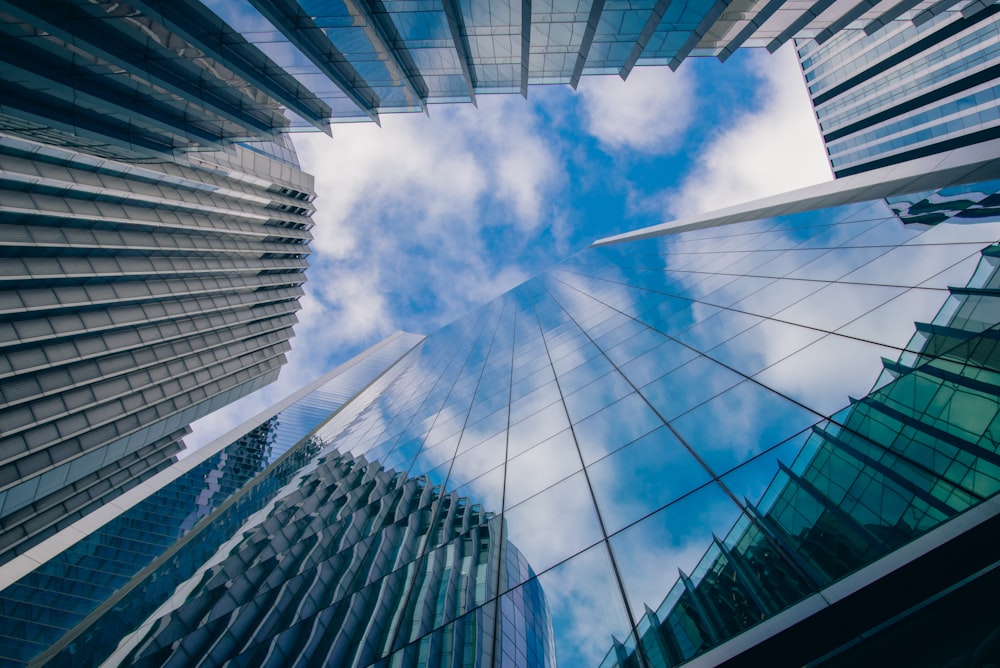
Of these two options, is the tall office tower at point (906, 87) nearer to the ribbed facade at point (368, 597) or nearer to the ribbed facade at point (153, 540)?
the ribbed facade at point (368, 597)

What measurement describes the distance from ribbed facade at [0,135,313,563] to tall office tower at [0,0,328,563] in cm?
18

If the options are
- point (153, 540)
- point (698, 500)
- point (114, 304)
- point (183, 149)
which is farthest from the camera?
point (114, 304)

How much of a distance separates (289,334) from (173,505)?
158 feet

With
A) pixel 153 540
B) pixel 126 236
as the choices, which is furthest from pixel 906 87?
pixel 153 540

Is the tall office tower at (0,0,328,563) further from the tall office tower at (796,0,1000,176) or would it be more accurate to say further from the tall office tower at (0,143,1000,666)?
the tall office tower at (796,0,1000,176)

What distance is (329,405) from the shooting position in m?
58.3

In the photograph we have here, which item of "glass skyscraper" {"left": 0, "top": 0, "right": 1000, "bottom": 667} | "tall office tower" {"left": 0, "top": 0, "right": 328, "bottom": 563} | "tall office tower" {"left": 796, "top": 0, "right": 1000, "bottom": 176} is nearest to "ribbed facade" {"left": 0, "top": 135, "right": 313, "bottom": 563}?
"tall office tower" {"left": 0, "top": 0, "right": 328, "bottom": 563}

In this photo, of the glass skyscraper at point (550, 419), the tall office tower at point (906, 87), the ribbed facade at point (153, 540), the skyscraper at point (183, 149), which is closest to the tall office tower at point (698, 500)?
the glass skyscraper at point (550, 419)

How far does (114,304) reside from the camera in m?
44.8

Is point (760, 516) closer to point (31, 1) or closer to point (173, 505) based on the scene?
point (31, 1)

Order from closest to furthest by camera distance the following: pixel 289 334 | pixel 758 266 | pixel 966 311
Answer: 1. pixel 966 311
2. pixel 758 266
3. pixel 289 334

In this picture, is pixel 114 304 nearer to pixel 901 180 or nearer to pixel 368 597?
pixel 368 597

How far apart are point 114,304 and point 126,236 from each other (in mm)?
7158

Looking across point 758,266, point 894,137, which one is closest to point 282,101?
point 758,266
